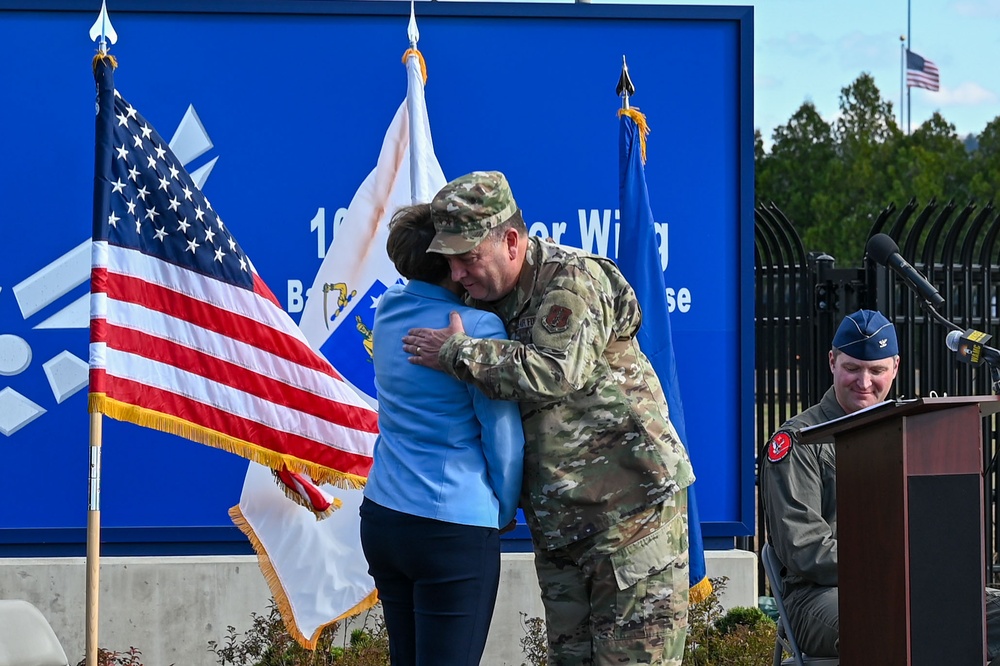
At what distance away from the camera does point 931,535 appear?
10.9 ft

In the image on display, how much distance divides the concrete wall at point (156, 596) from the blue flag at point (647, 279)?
3.52 ft

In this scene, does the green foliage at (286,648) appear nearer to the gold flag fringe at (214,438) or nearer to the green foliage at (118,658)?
the green foliage at (118,658)

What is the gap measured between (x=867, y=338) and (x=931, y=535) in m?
1.09

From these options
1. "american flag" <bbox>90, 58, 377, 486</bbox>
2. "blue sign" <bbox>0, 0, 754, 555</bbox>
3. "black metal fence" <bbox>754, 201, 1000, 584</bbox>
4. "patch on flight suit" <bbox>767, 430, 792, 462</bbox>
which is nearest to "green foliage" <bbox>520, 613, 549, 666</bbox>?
"blue sign" <bbox>0, 0, 754, 555</bbox>

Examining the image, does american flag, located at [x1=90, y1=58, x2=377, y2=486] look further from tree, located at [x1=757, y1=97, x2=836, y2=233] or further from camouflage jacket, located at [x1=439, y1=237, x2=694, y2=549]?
tree, located at [x1=757, y1=97, x2=836, y2=233]

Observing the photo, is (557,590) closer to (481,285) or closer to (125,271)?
(481,285)

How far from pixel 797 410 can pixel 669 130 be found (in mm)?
1882

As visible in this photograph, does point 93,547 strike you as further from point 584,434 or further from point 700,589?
point 700,589

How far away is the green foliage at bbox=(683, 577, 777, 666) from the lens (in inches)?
221

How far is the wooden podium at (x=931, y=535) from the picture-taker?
329 cm

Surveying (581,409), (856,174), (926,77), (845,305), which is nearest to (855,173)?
(856,174)

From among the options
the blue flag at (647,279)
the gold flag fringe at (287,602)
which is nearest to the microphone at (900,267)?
the blue flag at (647,279)

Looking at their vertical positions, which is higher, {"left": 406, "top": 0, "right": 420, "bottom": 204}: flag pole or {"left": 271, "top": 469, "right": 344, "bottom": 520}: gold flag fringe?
{"left": 406, "top": 0, "right": 420, "bottom": 204}: flag pole

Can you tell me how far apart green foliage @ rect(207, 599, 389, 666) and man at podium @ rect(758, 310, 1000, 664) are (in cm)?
214
